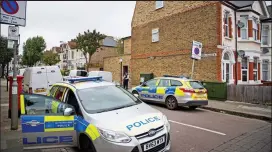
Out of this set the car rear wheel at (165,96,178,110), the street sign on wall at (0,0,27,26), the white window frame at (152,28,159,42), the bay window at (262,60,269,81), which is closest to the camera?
the street sign on wall at (0,0,27,26)

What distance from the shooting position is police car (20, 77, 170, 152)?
354 cm

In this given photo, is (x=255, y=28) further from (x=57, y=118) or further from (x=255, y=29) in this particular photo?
(x=57, y=118)

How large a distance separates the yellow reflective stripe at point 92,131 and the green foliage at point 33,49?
157 feet

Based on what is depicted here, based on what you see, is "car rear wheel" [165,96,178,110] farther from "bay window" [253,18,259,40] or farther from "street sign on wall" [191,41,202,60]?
"bay window" [253,18,259,40]

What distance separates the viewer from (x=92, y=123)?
149 inches

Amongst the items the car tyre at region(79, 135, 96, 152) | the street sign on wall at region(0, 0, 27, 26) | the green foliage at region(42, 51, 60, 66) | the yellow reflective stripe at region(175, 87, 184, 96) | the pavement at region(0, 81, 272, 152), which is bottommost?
the pavement at region(0, 81, 272, 152)

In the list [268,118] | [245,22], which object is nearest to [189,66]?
[245,22]

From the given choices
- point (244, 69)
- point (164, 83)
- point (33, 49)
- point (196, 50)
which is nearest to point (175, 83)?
point (164, 83)

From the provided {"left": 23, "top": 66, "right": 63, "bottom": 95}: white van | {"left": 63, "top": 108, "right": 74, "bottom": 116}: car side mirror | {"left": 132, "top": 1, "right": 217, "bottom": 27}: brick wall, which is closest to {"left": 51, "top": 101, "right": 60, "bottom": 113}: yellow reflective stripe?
{"left": 63, "top": 108, "right": 74, "bottom": 116}: car side mirror

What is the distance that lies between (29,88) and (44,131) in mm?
7410

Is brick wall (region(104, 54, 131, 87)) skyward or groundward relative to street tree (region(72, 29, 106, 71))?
groundward

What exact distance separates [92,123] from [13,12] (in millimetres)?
4647

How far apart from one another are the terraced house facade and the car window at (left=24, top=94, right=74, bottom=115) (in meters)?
13.3

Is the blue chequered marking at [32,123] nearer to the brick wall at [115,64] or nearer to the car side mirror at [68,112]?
the car side mirror at [68,112]
